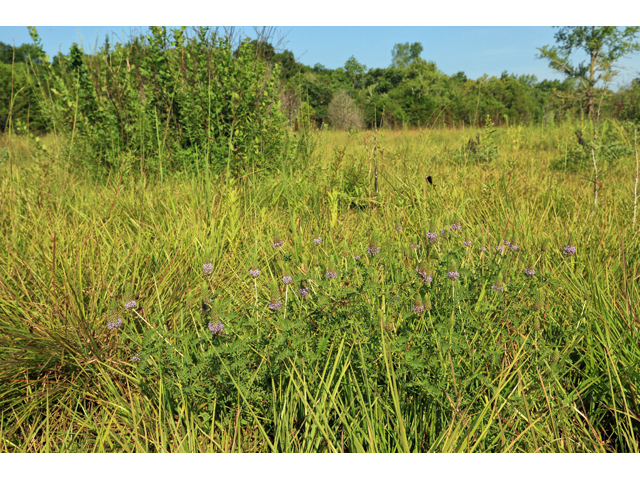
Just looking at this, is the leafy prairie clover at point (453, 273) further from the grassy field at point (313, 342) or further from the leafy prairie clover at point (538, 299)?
the leafy prairie clover at point (538, 299)

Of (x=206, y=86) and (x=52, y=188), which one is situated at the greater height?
(x=206, y=86)

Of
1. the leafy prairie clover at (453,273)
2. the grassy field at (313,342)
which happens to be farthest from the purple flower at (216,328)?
the leafy prairie clover at (453,273)

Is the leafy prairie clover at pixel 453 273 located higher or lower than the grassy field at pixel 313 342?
higher

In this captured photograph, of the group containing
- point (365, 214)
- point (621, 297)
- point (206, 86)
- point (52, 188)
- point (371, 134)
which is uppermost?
point (206, 86)

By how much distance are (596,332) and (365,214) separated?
1.76m

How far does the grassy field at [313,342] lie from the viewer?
119 cm

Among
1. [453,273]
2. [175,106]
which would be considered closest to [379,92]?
[175,106]

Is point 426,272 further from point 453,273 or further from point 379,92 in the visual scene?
point 379,92

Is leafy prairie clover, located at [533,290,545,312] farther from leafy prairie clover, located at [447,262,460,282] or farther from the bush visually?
the bush

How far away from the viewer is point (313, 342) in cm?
140

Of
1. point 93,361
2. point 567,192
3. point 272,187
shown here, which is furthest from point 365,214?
point 93,361

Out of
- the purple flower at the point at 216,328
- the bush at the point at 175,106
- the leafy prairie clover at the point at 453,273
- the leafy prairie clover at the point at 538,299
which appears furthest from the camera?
the bush at the point at 175,106

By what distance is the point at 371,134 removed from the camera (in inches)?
176

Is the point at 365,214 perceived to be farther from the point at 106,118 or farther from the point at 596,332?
the point at 106,118
